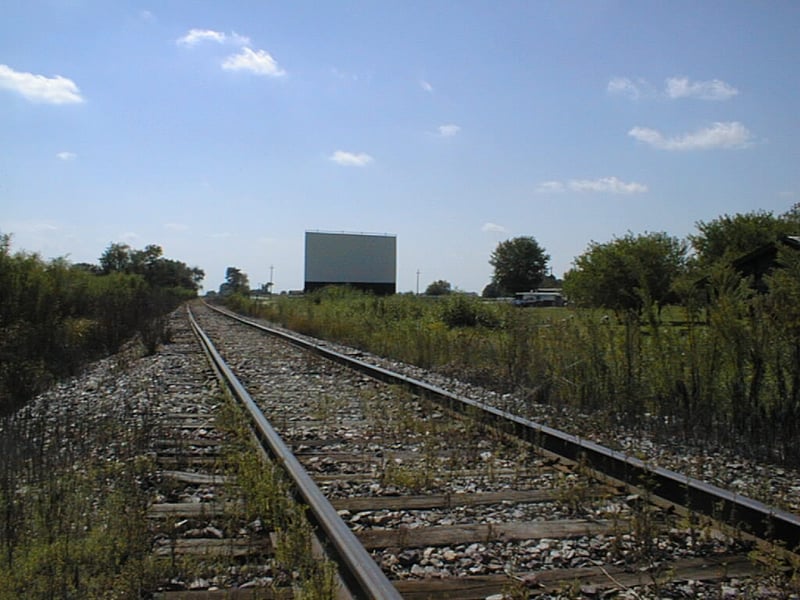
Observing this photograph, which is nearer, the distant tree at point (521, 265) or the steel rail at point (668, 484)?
the steel rail at point (668, 484)

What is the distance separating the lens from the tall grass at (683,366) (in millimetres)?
6371

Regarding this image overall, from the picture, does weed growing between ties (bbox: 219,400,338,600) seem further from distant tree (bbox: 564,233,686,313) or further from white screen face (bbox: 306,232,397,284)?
white screen face (bbox: 306,232,397,284)

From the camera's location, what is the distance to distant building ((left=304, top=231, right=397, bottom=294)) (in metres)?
81.6

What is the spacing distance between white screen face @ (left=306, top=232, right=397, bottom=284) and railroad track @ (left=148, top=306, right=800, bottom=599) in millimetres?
74680

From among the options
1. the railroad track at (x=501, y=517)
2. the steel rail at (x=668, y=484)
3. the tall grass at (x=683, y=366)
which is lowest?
the railroad track at (x=501, y=517)

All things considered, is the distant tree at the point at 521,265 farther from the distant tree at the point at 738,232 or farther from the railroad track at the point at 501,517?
the railroad track at the point at 501,517

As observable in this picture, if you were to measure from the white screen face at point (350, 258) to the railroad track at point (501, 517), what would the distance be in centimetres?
7468

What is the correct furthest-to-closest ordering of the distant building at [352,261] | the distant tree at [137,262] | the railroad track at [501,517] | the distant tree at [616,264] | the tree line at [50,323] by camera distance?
the distant building at [352,261]
the distant tree at [137,262]
the distant tree at [616,264]
the tree line at [50,323]
the railroad track at [501,517]

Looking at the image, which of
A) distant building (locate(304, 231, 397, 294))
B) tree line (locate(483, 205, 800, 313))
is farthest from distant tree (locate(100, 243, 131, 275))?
tree line (locate(483, 205, 800, 313))

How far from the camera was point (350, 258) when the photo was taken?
3295 inches

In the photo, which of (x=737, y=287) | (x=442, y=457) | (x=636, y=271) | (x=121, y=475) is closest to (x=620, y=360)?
(x=636, y=271)

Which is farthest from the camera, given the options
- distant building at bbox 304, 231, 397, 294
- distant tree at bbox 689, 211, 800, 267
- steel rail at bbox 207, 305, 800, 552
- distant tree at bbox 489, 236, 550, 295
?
distant tree at bbox 489, 236, 550, 295

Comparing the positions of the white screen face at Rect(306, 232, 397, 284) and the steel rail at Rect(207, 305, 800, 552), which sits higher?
the white screen face at Rect(306, 232, 397, 284)

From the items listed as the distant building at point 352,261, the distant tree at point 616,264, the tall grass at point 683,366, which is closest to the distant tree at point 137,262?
the distant building at point 352,261
